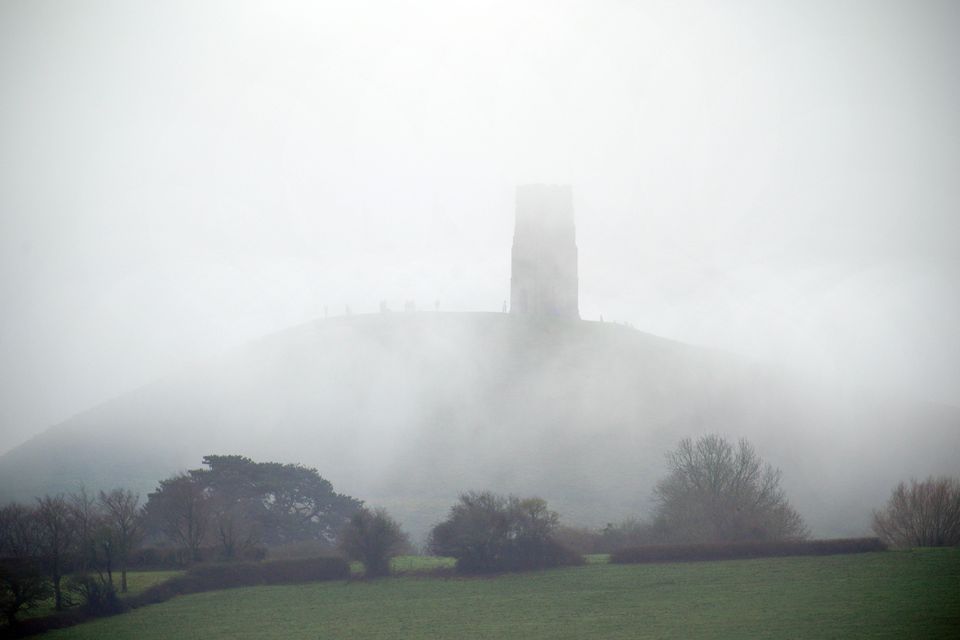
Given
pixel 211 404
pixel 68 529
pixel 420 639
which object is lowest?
pixel 420 639

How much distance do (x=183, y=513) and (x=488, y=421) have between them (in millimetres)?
40876

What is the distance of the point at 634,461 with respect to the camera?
272ft

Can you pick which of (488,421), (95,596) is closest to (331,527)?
(95,596)

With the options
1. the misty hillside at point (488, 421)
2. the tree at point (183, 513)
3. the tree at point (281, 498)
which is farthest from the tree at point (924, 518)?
the tree at point (183, 513)

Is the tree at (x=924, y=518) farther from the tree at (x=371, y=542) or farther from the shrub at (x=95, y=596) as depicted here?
the shrub at (x=95, y=596)

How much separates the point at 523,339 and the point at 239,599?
209 ft

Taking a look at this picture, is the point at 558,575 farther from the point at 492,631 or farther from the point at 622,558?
the point at 492,631

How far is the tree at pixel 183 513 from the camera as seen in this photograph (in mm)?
52719

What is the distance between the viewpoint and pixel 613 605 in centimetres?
3766

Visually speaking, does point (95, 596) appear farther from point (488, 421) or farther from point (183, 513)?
point (488, 421)

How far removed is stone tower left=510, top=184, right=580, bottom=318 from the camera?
360 feet

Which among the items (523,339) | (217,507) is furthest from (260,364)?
(217,507)

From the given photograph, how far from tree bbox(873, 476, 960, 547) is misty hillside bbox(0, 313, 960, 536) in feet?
50.3

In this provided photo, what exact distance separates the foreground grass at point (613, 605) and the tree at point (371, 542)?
158 centimetres
